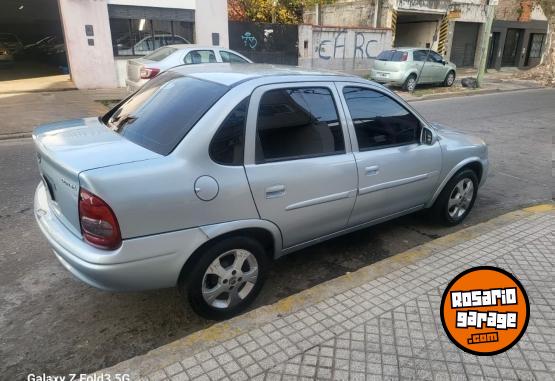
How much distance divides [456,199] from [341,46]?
16990 mm

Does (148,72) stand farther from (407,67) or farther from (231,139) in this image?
(407,67)

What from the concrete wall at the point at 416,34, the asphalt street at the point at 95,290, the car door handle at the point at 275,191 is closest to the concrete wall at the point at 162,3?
the asphalt street at the point at 95,290

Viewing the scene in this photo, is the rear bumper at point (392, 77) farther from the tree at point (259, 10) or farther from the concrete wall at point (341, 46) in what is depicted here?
the tree at point (259, 10)

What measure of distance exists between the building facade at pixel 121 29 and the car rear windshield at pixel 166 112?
37.9 ft

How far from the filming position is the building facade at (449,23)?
22141 mm

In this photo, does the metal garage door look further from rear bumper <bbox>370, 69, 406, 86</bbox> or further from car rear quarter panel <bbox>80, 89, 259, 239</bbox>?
Answer: car rear quarter panel <bbox>80, 89, 259, 239</bbox>

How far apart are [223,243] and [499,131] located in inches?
350

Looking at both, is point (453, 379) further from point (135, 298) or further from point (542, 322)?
point (135, 298)

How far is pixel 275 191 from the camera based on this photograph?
2.92m

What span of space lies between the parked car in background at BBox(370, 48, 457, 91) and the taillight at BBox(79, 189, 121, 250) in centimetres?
1501

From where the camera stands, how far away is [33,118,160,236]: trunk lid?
251 centimetres

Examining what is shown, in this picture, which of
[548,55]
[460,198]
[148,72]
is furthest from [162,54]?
[548,55]

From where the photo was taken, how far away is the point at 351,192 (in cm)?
341

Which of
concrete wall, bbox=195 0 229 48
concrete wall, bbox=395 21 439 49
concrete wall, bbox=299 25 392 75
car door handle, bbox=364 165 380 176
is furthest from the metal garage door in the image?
car door handle, bbox=364 165 380 176
